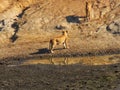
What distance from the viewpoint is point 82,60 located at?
92.1 ft

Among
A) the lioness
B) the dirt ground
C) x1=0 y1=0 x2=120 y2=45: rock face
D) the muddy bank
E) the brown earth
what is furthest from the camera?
x1=0 y1=0 x2=120 y2=45: rock face

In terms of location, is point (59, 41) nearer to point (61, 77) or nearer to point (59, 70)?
point (59, 70)

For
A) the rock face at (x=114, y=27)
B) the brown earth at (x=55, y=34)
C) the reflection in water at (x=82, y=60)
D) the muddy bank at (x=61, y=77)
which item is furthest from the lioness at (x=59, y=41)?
the muddy bank at (x=61, y=77)

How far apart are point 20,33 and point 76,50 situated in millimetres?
4641

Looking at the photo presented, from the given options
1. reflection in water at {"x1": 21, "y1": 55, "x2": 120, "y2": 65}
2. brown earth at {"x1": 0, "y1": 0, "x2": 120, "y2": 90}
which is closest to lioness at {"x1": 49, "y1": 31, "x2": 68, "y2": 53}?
brown earth at {"x1": 0, "y1": 0, "x2": 120, "y2": 90}

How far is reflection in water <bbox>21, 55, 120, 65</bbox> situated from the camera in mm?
27219

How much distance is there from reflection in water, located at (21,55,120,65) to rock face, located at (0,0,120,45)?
14.0ft

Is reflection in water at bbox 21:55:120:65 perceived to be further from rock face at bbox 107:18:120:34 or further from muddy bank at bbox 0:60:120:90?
rock face at bbox 107:18:120:34

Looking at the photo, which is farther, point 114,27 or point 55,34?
point 55,34

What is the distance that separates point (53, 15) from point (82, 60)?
7106 mm

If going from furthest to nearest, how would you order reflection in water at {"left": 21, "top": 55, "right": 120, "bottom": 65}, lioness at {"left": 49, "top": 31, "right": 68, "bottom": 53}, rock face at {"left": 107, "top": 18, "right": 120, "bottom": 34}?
rock face at {"left": 107, "top": 18, "right": 120, "bottom": 34} → lioness at {"left": 49, "top": 31, "right": 68, "bottom": 53} → reflection in water at {"left": 21, "top": 55, "right": 120, "bottom": 65}

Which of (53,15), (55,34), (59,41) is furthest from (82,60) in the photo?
(53,15)

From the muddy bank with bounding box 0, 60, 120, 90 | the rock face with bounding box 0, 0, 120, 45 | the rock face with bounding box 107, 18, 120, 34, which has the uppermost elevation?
the rock face with bounding box 0, 0, 120, 45

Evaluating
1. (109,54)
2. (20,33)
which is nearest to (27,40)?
(20,33)
